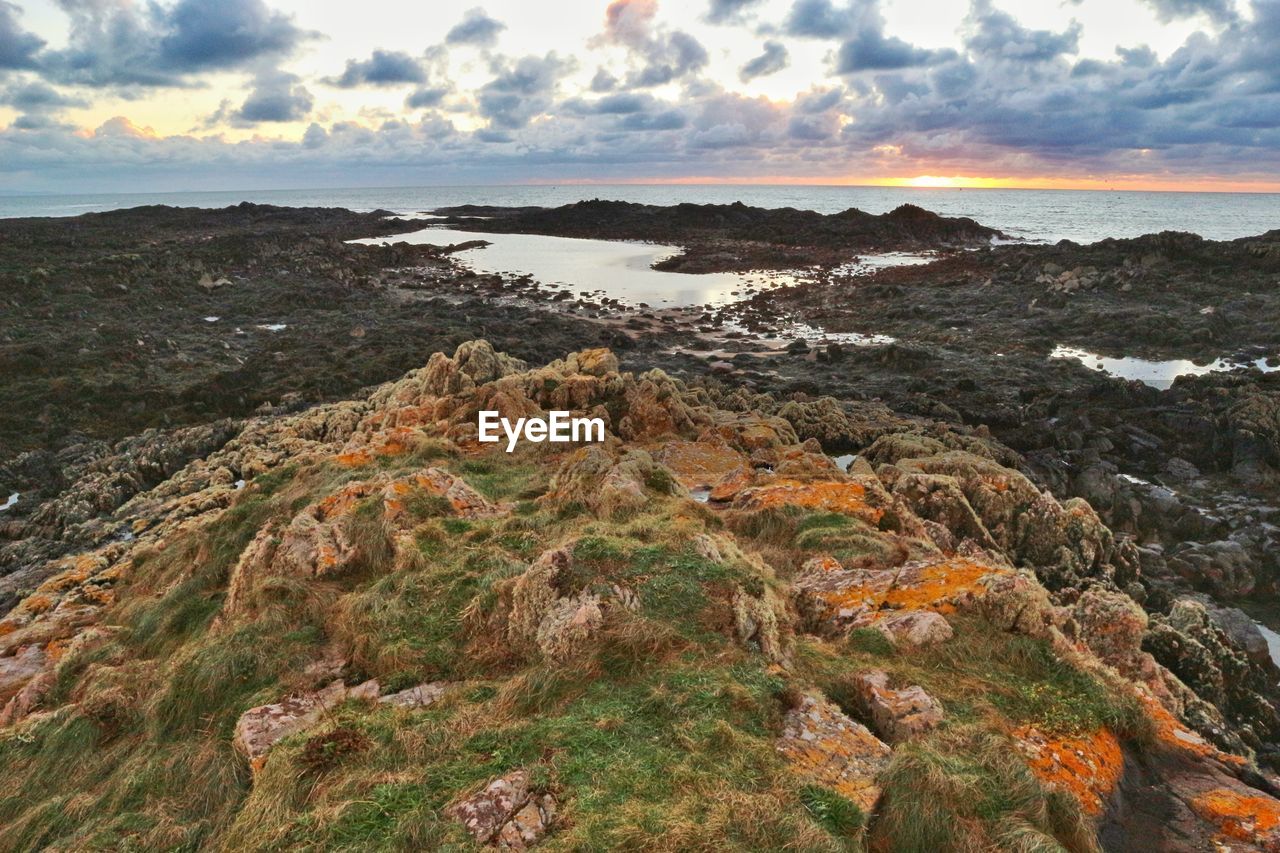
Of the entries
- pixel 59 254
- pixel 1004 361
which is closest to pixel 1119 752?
pixel 1004 361

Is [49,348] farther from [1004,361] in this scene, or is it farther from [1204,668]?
[1004,361]

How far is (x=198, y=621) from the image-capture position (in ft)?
29.4

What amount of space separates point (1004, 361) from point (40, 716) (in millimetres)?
33351

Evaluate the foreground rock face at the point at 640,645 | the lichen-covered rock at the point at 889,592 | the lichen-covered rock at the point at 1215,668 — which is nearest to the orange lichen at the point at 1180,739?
the foreground rock face at the point at 640,645

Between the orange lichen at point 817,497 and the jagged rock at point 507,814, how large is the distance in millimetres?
6813

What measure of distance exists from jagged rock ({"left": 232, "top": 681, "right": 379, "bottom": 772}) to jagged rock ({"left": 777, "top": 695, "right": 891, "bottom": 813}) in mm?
3873

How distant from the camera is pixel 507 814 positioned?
15.8 feet

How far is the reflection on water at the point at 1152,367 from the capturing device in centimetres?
2789

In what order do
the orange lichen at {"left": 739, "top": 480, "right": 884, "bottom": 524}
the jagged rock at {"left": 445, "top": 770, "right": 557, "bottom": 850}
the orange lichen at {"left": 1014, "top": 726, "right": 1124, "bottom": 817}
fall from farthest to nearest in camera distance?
the orange lichen at {"left": 739, "top": 480, "right": 884, "bottom": 524}
the orange lichen at {"left": 1014, "top": 726, "right": 1124, "bottom": 817}
the jagged rock at {"left": 445, "top": 770, "right": 557, "bottom": 850}

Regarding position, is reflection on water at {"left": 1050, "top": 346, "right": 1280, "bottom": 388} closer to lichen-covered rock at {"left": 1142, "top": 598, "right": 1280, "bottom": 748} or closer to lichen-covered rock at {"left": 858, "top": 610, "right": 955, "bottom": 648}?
lichen-covered rock at {"left": 1142, "top": 598, "right": 1280, "bottom": 748}

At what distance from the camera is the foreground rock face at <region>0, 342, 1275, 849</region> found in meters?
5.42

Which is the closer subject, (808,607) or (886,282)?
(808,607)

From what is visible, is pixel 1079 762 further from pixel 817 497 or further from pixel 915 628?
pixel 817 497

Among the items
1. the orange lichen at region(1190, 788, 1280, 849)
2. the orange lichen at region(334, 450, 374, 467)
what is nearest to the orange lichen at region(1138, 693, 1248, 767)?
the orange lichen at region(1190, 788, 1280, 849)
